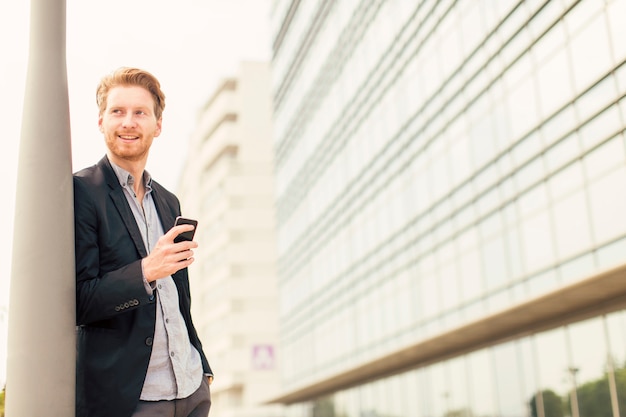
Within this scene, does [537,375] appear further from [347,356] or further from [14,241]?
[14,241]

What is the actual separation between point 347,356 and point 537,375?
503 inches

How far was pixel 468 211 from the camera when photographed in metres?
20.0

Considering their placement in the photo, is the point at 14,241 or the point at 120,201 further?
the point at 120,201

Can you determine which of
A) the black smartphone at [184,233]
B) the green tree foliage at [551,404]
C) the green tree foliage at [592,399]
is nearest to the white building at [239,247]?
the green tree foliage at [551,404]

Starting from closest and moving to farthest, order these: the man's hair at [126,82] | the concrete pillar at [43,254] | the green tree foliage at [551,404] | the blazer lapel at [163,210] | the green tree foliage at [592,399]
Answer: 1. the concrete pillar at [43,254]
2. the man's hair at [126,82]
3. the blazer lapel at [163,210]
4. the green tree foliage at [592,399]
5. the green tree foliage at [551,404]

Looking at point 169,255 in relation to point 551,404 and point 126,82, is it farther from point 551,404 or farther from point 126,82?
point 551,404

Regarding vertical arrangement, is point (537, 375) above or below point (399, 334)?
below

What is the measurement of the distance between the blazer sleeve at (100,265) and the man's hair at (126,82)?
305 mm

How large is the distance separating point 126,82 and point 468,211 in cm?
1791

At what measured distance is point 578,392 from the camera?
51.7 feet

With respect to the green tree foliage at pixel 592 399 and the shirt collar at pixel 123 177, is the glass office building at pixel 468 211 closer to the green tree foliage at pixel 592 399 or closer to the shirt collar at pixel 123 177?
the green tree foliage at pixel 592 399

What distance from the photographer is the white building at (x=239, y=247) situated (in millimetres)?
58812

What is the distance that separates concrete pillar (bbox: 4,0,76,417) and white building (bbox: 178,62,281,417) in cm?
5270

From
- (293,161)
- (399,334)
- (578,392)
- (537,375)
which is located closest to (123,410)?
(578,392)
